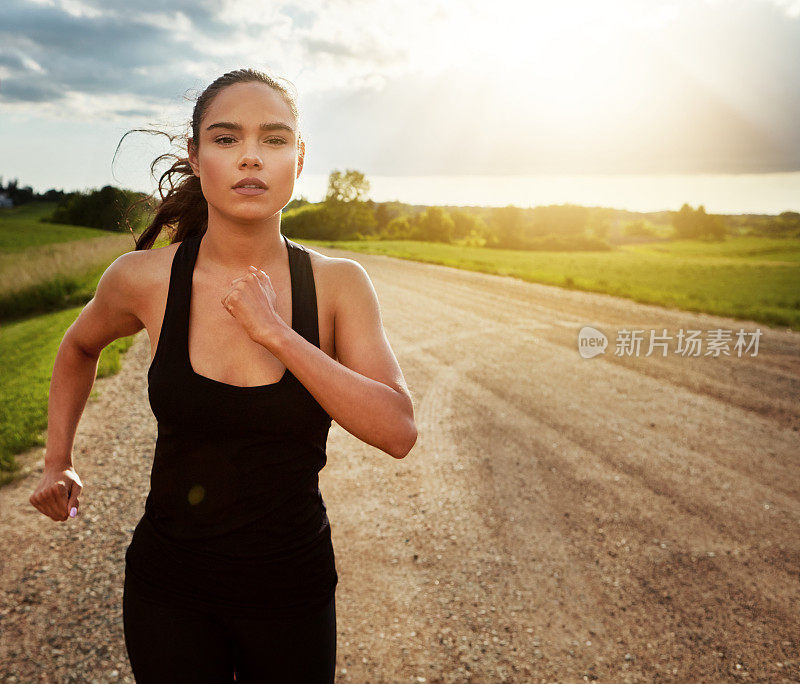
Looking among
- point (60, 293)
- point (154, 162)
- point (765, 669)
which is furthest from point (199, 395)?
point (60, 293)

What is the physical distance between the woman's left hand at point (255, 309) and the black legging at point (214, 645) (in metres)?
0.78

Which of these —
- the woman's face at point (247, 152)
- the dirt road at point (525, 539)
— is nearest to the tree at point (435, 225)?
the dirt road at point (525, 539)

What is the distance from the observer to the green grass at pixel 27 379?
19.6ft

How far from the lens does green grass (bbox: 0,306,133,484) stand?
19.6 ft

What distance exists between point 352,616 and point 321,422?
2529 millimetres

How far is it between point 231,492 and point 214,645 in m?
0.42

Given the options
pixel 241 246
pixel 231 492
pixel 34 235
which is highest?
pixel 241 246

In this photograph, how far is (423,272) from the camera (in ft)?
78.1

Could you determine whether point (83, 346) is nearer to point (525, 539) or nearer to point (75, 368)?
point (75, 368)

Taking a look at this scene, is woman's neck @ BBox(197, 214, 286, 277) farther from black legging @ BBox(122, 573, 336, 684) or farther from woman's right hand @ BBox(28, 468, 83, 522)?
black legging @ BBox(122, 573, 336, 684)

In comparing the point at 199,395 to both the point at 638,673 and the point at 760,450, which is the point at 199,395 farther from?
the point at 760,450

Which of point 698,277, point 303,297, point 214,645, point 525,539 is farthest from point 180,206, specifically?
point 698,277

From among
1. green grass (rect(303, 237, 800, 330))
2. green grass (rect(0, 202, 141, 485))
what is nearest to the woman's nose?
green grass (rect(0, 202, 141, 485))

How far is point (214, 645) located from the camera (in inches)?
61.2
